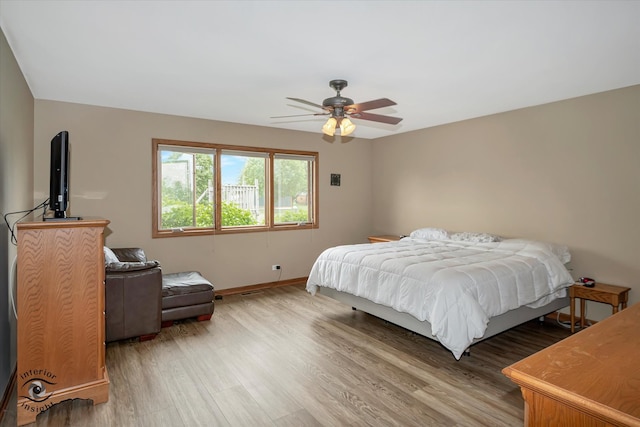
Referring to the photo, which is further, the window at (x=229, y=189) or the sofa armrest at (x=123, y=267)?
the window at (x=229, y=189)

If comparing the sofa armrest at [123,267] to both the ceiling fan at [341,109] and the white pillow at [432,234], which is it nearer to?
the ceiling fan at [341,109]

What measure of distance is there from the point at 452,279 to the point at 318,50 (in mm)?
2149

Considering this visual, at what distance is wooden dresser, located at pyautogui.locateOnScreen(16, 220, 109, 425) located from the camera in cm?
225

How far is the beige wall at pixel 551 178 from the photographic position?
12.4 feet

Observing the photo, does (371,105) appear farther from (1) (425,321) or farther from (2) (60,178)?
(2) (60,178)

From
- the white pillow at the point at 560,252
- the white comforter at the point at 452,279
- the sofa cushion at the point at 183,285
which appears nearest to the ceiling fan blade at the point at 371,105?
the white comforter at the point at 452,279

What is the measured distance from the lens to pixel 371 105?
3182 millimetres

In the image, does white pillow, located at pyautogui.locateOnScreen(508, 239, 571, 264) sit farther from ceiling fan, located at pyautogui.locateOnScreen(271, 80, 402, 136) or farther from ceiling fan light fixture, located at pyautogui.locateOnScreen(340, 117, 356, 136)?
ceiling fan light fixture, located at pyautogui.locateOnScreen(340, 117, 356, 136)

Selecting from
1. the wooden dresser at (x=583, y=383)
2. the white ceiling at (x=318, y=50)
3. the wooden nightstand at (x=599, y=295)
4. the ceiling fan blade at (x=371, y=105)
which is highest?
the white ceiling at (x=318, y=50)

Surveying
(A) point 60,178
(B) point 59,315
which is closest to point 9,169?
(A) point 60,178

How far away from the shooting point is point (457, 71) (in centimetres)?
323

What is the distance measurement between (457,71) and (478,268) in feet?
5.88

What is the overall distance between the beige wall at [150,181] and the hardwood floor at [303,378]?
1.28 m

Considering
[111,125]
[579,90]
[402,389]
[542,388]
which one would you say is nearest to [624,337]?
[542,388]
